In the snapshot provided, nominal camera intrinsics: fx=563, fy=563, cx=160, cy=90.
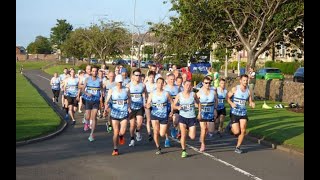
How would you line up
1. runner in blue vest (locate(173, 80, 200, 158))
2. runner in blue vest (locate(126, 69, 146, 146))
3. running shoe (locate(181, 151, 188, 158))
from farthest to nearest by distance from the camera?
runner in blue vest (locate(126, 69, 146, 146)) < runner in blue vest (locate(173, 80, 200, 158)) < running shoe (locate(181, 151, 188, 158))

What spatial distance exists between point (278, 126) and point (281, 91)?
1092 centimetres

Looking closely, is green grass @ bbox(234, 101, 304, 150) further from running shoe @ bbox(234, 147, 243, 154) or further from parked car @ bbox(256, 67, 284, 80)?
parked car @ bbox(256, 67, 284, 80)

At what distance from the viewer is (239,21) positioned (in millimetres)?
35531

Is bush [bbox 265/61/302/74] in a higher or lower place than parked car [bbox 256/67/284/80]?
higher

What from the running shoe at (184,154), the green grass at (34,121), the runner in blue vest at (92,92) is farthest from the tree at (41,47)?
the running shoe at (184,154)

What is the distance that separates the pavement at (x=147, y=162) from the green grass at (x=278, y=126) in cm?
78

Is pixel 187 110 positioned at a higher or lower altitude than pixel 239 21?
lower

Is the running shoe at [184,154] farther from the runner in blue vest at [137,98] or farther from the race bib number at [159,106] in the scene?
the runner in blue vest at [137,98]

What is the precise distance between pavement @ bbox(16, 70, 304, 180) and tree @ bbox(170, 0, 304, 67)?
18.3 m

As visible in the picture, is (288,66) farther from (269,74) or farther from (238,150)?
(238,150)

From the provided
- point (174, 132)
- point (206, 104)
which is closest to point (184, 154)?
point (206, 104)

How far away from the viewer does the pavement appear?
10.5 m

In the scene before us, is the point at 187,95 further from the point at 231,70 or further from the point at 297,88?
the point at 231,70

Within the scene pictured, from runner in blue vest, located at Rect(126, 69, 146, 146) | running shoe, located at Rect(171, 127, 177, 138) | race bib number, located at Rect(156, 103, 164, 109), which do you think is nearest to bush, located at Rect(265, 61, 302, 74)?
running shoe, located at Rect(171, 127, 177, 138)
